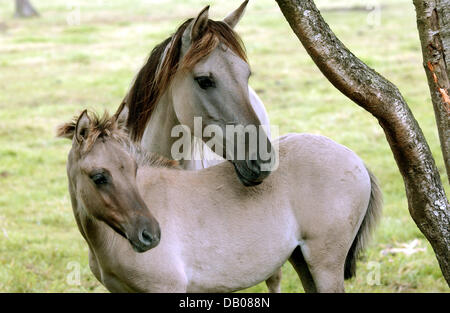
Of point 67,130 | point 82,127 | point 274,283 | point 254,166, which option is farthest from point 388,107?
point 274,283

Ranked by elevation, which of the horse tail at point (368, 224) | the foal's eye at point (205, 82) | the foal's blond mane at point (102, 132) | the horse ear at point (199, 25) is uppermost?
the horse ear at point (199, 25)

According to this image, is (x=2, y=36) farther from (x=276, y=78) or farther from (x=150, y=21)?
(x=276, y=78)

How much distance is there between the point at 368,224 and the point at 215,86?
131 cm

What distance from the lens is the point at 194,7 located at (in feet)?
67.1

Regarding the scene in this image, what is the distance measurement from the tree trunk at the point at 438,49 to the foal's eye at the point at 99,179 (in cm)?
179

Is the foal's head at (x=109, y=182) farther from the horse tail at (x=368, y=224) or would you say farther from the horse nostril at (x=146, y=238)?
the horse tail at (x=368, y=224)

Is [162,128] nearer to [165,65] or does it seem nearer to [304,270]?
[165,65]

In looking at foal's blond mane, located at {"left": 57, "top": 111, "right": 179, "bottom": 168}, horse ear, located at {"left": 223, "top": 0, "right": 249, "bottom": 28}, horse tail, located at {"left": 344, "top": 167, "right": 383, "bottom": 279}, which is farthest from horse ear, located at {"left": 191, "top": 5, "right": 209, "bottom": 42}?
horse tail, located at {"left": 344, "top": 167, "right": 383, "bottom": 279}

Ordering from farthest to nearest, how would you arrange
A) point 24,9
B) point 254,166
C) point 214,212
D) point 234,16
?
point 24,9
point 234,16
point 214,212
point 254,166

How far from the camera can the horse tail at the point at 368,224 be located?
388 centimetres

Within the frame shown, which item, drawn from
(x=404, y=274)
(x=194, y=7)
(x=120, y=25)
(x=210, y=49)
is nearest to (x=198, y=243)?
(x=210, y=49)

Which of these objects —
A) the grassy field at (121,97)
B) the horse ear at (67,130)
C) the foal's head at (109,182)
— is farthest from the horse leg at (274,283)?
the horse ear at (67,130)

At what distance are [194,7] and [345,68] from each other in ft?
59.0

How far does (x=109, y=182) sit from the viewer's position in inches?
122
